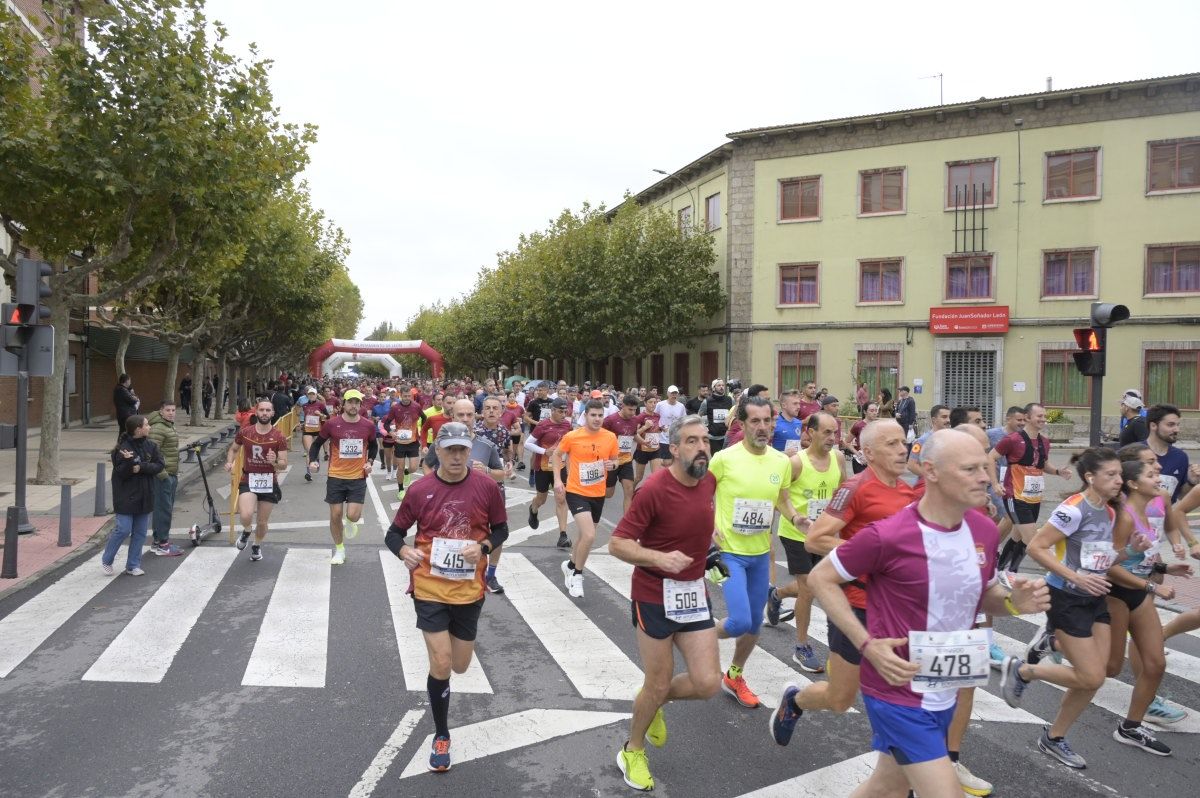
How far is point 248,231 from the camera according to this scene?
17.1 meters

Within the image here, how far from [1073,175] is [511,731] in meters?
29.9

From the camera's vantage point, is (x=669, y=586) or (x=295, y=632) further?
(x=295, y=632)

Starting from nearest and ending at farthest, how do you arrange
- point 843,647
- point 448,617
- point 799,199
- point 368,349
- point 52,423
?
point 843,647 → point 448,617 → point 52,423 → point 799,199 → point 368,349

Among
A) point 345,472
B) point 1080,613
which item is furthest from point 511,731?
point 345,472

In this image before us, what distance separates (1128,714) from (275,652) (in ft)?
19.0

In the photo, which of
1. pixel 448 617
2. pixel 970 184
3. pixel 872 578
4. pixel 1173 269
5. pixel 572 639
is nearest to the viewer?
pixel 872 578

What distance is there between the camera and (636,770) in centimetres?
443

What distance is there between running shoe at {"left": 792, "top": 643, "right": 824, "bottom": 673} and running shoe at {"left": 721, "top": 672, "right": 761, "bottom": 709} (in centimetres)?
70

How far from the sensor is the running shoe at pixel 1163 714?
210 inches

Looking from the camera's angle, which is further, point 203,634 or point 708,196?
point 708,196

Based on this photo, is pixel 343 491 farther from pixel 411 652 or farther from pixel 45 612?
pixel 411 652

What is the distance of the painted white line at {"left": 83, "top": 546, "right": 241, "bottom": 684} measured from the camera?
6.17 meters

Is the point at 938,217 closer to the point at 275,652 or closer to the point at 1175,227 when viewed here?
the point at 1175,227

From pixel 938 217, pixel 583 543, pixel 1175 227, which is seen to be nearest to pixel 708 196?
pixel 938 217
